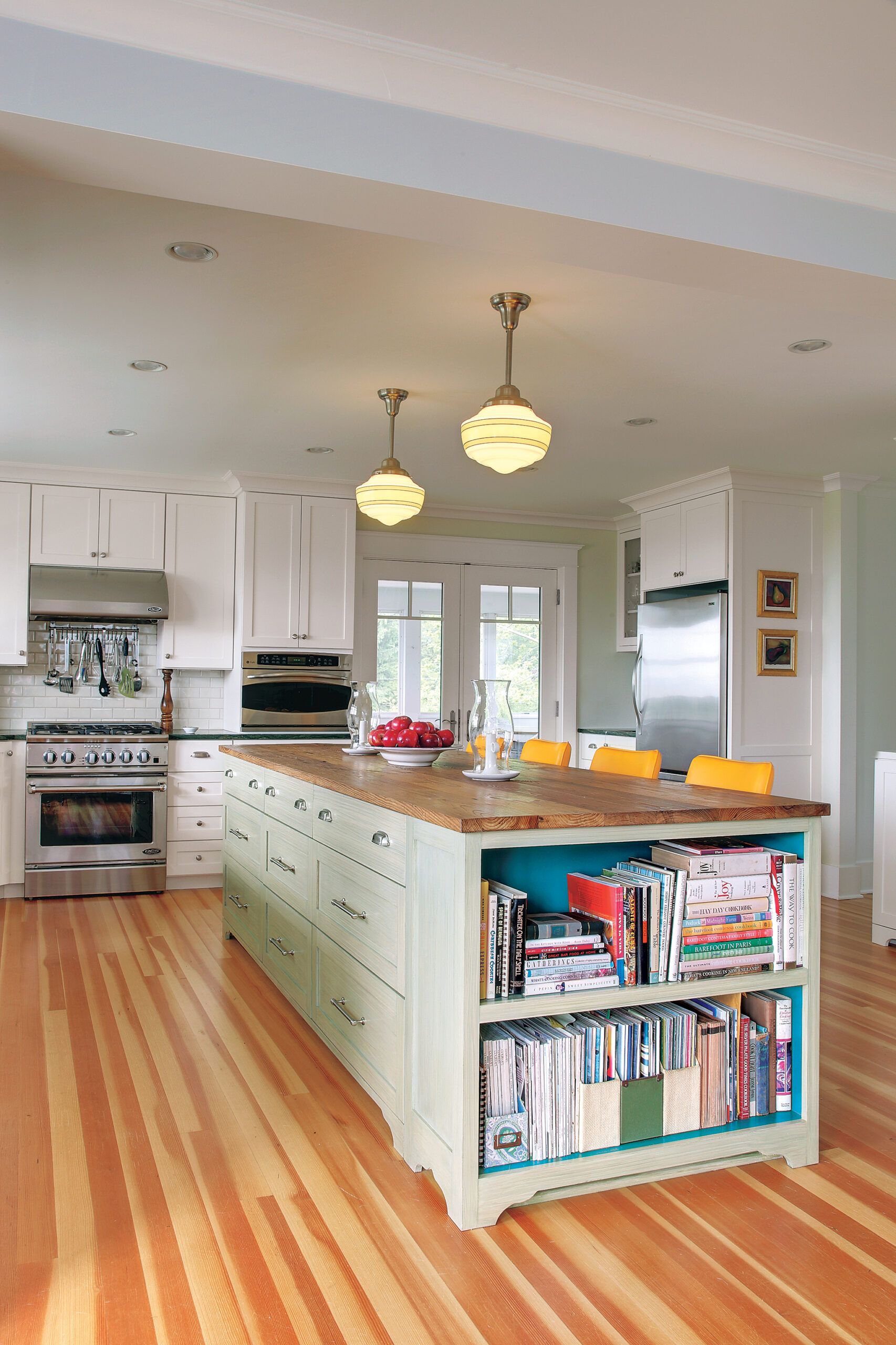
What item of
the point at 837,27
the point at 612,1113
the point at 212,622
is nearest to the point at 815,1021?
the point at 612,1113

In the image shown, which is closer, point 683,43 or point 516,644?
point 683,43

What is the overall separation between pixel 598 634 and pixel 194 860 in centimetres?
323

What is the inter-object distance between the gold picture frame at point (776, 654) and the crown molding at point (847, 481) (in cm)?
84

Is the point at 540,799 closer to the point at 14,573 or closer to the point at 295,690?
the point at 295,690

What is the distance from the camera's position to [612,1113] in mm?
2229

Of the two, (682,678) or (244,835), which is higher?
(682,678)

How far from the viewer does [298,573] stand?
19.3 feet

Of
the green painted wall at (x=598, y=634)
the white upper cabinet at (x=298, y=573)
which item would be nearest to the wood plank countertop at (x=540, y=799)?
the white upper cabinet at (x=298, y=573)

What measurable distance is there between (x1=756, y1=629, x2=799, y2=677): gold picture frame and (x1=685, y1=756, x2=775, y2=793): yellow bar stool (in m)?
2.55

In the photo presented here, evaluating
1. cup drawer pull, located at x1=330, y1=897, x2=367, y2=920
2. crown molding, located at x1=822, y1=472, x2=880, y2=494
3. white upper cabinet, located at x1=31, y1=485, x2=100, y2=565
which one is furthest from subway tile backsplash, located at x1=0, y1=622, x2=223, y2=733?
crown molding, located at x1=822, y1=472, x2=880, y2=494

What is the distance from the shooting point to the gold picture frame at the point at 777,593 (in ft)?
18.4

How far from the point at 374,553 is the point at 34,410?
2511mm

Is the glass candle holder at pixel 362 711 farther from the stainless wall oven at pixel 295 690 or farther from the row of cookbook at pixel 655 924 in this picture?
the stainless wall oven at pixel 295 690

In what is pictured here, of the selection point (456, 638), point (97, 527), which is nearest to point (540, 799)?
point (97, 527)
